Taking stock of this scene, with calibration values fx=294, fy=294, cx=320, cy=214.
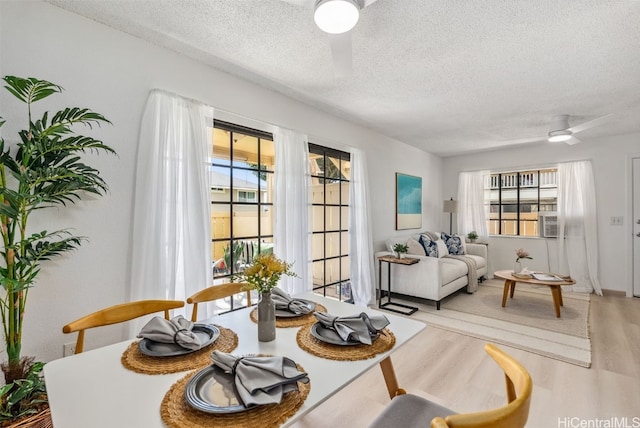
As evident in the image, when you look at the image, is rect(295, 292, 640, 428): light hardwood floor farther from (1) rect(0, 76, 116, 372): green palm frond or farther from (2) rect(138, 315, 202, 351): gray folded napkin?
(1) rect(0, 76, 116, 372): green palm frond

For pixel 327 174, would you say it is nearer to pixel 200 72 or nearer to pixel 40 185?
pixel 200 72

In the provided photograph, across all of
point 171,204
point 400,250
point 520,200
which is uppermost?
point 520,200

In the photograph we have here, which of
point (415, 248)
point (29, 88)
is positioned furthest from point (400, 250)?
point (29, 88)

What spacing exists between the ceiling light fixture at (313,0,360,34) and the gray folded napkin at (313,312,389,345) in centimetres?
131

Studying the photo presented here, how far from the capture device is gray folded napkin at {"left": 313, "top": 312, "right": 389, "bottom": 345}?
1176 mm

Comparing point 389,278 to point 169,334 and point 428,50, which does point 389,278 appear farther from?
point 169,334

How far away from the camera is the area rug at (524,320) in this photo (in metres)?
2.71

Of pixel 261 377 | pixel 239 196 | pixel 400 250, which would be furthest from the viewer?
pixel 400 250

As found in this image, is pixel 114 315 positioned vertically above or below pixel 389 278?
above

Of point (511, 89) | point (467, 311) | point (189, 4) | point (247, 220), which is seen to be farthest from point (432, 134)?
point (189, 4)

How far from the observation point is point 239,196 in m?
2.75

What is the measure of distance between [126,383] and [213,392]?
1.02ft

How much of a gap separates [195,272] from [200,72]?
1.56 metres

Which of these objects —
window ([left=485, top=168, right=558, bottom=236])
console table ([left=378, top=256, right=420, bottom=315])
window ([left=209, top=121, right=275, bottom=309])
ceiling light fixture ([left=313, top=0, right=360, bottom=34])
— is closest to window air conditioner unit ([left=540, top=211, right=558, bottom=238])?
window ([left=485, top=168, right=558, bottom=236])
